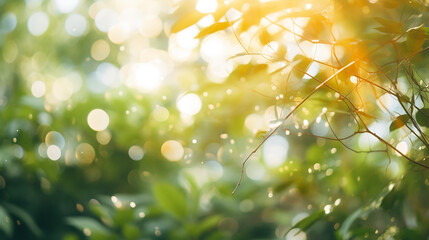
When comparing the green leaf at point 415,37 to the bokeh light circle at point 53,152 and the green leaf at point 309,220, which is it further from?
the bokeh light circle at point 53,152

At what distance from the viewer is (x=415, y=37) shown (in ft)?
1.38

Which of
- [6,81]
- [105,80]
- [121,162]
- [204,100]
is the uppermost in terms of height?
[6,81]

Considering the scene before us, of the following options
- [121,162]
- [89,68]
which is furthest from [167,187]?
[89,68]

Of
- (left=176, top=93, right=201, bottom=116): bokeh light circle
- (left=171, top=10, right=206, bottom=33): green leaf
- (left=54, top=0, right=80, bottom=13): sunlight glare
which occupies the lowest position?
(left=171, top=10, right=206, bottom=33): green leaf

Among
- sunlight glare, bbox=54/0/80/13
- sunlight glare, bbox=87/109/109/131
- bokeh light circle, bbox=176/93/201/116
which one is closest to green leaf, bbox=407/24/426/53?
bokeh light circle, bbox=176/93/201/116

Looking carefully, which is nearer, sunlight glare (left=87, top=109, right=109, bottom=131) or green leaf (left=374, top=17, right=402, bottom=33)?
green leaf (left=374, top=17, right=402, bottom=33)

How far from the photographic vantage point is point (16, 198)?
0.99 meters

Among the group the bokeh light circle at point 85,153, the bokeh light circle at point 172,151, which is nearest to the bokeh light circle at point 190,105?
the bokeh light circle at point 172,151

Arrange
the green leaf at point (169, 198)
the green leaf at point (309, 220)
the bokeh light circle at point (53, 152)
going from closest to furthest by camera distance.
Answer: the green leaf at point (309, 220), the green leaf at point (169, 198), the bokeh light circle at point (53, 152)

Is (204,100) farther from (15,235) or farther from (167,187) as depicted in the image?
(15,235)

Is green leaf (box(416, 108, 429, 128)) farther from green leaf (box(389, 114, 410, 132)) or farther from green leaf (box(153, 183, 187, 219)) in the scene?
green leaf (box(153, 183, 187, 219))

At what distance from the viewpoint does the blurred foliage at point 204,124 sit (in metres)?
0.56

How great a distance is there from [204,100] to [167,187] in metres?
0.23

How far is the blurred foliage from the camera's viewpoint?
559 millimetres
